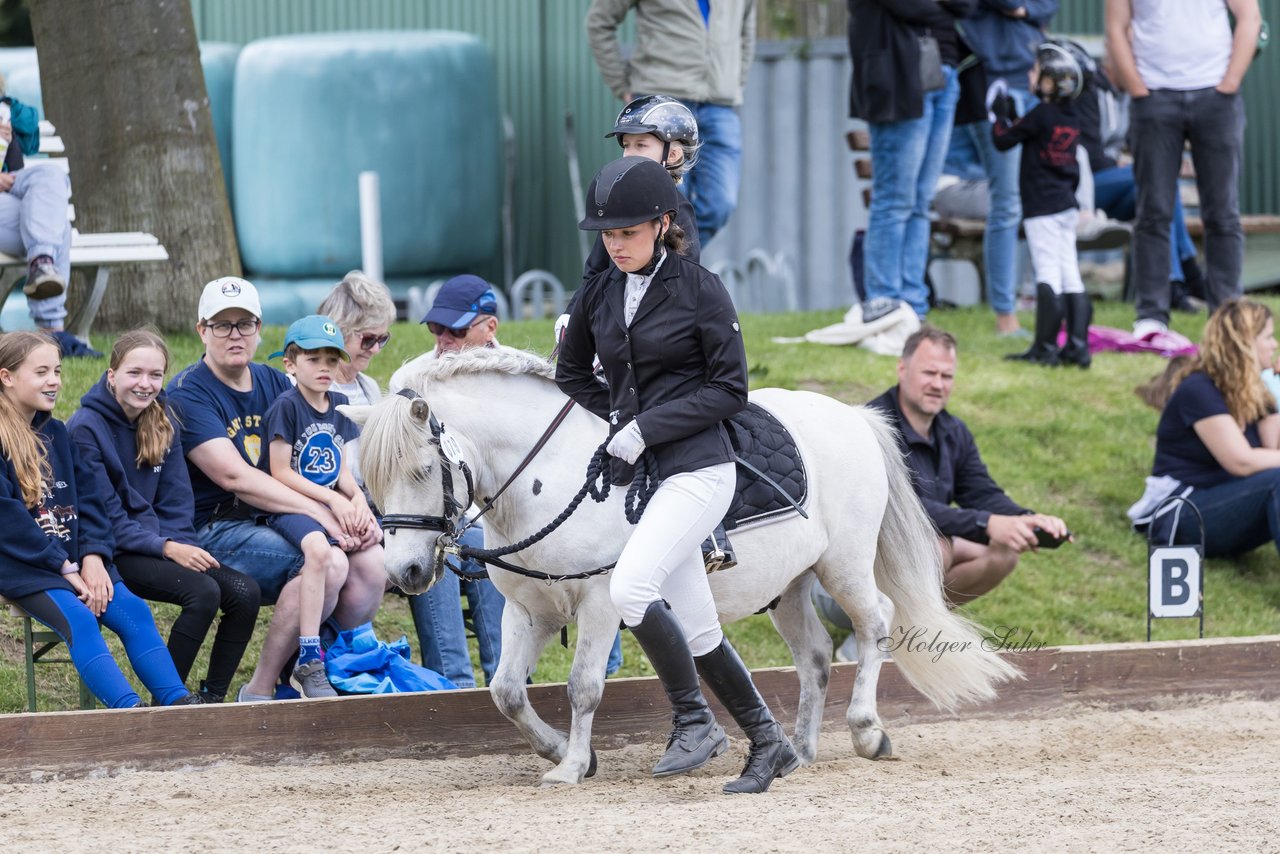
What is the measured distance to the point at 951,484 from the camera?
22.6 feet

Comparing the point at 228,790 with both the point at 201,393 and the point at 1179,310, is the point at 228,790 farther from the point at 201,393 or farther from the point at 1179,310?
the point at 1179,310

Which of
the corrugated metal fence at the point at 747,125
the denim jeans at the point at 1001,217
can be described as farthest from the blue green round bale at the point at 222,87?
the denim jeans at the point at 1001,217

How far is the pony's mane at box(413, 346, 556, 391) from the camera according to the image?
4.94m

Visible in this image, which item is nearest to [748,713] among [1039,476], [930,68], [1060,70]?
[1039,476]

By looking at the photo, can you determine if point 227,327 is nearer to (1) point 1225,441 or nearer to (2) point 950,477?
(2) point 950,477

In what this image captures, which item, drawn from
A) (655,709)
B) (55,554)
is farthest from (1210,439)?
(55,554)

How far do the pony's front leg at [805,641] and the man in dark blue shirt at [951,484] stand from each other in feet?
3.21

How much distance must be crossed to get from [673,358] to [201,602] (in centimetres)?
183

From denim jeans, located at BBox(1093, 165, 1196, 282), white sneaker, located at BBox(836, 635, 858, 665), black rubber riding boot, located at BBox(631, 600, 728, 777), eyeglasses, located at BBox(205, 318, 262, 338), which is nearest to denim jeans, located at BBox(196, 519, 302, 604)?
eyeglasses, located at BBox(205, 318, 262, 338)

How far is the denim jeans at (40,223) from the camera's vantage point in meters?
7.33

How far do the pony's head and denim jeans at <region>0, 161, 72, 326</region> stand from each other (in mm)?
3206

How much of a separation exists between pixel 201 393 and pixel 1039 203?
17.7ft

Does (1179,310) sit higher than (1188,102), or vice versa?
(1188,102)

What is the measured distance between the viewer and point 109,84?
8.42m
